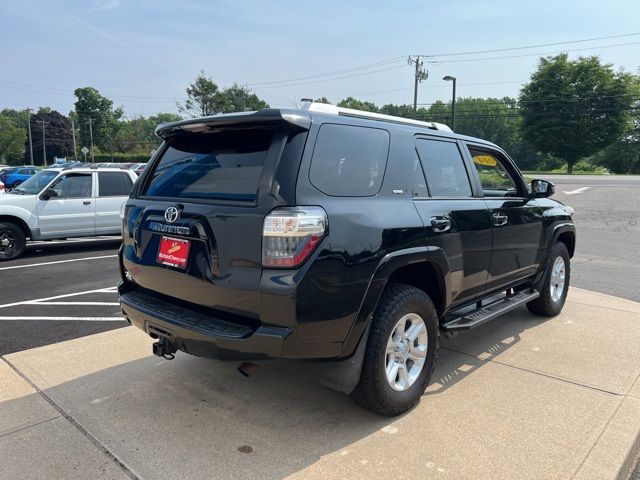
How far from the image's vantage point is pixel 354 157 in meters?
2.99

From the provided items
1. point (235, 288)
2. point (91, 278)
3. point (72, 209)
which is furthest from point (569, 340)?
point (72, 209)

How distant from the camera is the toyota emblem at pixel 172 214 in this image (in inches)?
115

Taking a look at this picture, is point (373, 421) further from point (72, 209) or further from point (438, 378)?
point (72, 209)

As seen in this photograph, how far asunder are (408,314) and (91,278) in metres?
5.97

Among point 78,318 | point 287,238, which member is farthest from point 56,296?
point 287,238

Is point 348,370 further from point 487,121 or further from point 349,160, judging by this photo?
point 487,121

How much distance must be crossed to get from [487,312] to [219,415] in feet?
7.46

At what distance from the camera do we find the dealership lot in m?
2.63

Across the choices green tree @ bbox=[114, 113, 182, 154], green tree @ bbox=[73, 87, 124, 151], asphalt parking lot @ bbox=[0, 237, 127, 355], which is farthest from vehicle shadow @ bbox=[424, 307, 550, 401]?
green tree @ bbox=[73, 87, 124, 151]

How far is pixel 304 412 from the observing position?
10.5 ft

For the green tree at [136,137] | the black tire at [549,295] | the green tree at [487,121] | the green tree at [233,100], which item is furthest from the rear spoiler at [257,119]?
the green tree at [487,121]

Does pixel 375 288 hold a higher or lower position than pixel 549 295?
higher

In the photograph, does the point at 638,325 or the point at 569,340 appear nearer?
the point at 569,340

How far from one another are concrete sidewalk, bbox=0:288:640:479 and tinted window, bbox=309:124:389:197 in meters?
1.19
